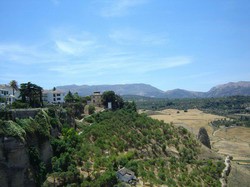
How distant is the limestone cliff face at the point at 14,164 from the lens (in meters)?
31.9

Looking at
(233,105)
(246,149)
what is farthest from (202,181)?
(233,105)

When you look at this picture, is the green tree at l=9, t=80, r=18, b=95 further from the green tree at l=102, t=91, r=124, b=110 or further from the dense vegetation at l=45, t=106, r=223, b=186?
the green tree at l=102, t=91, r=124, b=110

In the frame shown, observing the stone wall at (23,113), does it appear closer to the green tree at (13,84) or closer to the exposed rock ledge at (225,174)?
the exposed rock ledge at (225,174)

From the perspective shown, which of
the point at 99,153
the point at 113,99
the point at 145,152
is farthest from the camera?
the point at 113,99

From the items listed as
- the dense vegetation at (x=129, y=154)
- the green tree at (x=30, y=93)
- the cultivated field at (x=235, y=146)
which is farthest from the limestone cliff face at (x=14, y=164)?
the cultivated field at (x=235, y=146)

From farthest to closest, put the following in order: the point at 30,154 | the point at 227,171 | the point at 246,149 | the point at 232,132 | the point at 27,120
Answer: the point at 232,132
the point at 246,149
the point at 227,171
the point at 27,120
the point at 30,154

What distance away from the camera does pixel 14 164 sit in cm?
3262

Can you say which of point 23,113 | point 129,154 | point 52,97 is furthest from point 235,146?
point 23,113

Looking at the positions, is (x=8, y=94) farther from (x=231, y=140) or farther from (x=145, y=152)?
(x=231, y=140)

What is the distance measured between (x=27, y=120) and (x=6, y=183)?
29.1 feet

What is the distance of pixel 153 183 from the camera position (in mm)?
37938

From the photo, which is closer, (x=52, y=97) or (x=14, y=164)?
(x=14, y=164)

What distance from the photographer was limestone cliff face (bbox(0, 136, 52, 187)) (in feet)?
105

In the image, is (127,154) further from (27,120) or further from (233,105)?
(233,105)
